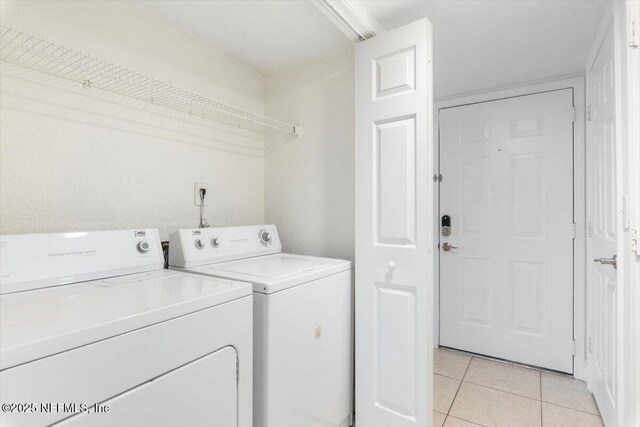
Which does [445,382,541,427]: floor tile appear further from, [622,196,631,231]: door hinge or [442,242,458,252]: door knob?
[622,196,631,231]: door hinge

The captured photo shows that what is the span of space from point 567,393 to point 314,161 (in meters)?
2.22

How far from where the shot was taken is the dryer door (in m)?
0.82

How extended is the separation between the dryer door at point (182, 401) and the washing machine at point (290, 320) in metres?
0.18

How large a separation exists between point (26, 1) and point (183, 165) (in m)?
0.88

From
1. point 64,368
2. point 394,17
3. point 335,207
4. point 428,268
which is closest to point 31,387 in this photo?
point 64,368

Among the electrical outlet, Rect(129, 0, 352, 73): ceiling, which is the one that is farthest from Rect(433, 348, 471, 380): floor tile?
Rect(129, 0, 352, 73): ceiling

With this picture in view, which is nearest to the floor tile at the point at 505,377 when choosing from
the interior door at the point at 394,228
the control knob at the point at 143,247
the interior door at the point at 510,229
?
the interior door at the point at 510,229

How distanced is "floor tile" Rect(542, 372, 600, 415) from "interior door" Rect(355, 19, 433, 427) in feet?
3.69

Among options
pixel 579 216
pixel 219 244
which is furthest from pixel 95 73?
pixel 579 216

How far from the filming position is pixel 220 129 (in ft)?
6.74

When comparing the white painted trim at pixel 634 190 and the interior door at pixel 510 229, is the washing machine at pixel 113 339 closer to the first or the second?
the white painted trim at pixel 634 190

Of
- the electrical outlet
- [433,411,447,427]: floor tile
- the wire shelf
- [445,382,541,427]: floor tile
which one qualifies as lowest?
[433,411,447,427]: floor tile

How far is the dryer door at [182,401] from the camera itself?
82cm

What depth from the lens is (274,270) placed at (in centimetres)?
151
